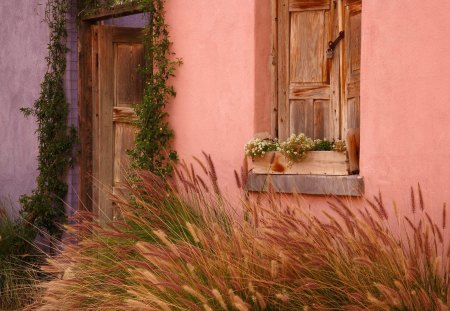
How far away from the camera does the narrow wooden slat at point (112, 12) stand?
29.6 feet

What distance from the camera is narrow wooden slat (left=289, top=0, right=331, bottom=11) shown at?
7.23 meters

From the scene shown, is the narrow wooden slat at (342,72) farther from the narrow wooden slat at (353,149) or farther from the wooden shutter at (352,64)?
the narrow wooden slat at (353,149)

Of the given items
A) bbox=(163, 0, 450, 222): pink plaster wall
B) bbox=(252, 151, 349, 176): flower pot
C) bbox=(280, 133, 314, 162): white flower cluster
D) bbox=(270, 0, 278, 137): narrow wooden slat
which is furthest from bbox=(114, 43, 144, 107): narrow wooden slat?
bbox=(280, 133, 314, 162): white flower cluster

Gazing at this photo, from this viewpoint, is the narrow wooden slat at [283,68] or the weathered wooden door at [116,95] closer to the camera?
the narrow wooden slat at [283,68]

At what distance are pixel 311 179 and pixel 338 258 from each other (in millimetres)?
1916

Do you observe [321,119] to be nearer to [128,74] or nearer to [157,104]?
[157,104]

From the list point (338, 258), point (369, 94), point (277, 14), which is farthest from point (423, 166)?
point (277, 14)

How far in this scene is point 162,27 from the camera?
27.2 feet

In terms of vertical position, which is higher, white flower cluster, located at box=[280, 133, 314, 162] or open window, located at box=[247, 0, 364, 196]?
open window, located at box=[247, 0, 364, 196]

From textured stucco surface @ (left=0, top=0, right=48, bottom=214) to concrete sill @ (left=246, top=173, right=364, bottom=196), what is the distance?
4025 mm

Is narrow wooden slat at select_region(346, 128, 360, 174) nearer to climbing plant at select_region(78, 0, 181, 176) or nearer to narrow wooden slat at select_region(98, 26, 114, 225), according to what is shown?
climbing plant at select_region(78, 0, 181, 176)

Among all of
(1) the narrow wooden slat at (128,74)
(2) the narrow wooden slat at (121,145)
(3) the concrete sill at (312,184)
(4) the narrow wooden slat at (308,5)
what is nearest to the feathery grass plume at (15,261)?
(2) the narrow wooden slat at (121,145)

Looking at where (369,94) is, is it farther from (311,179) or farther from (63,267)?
(63,267)

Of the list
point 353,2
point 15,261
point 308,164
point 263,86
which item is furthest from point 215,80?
point 15,261
